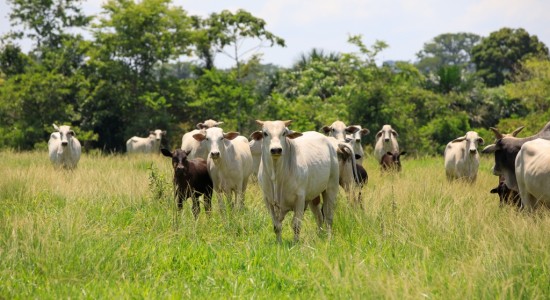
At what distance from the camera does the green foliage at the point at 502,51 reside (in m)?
50.9

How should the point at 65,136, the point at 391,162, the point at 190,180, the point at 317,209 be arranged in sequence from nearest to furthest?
the point at 317,209 < the point at 190,180 < the point at 391,162 < the point at 65,136

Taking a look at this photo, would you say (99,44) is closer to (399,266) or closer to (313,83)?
(313,83)

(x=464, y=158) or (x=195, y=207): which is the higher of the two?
(x=464, y=158)

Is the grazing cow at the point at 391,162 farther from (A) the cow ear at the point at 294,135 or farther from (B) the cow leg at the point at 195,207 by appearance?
(A) the cow ear at the point at 294,135

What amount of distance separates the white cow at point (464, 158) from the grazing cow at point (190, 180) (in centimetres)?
598

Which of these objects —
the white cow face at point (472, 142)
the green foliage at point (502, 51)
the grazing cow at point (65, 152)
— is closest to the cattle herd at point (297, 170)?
the white cow face at point (472, 142)

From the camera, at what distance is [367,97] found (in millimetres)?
28031

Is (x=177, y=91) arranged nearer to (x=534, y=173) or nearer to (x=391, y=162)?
(x=391, y=162)

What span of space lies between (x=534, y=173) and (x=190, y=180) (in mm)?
4958

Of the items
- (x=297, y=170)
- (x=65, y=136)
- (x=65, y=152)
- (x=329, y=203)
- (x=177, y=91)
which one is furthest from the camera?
(x=177, y=91)

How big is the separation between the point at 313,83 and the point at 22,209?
29.7 m

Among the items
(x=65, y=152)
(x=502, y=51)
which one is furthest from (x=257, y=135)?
(x=502, y=51)

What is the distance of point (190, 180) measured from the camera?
34.2 feet

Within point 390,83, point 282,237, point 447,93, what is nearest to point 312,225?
point 282,237
